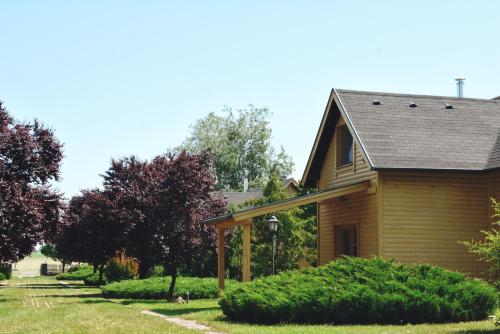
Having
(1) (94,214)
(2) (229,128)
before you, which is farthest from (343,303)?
(2) (229,128)

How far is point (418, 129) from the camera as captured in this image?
22531 mm

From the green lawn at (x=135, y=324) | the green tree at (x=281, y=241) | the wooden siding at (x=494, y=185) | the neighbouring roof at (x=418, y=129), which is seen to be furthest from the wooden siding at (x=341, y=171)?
the green tree at (x=281, y=241)

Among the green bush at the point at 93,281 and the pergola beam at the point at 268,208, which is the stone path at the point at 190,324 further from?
the green bush at the point at 93,281

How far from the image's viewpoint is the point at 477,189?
71.4 feet

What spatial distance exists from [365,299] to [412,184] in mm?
Answer: 6336

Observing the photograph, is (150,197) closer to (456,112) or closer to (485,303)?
(456,112)

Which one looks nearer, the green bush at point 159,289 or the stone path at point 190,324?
the stone path at point 190,324

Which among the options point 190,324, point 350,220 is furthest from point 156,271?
point 190,324

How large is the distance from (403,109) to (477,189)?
12.2 feet

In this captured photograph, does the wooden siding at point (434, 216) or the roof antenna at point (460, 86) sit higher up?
the roof antenna at point (460, 86)

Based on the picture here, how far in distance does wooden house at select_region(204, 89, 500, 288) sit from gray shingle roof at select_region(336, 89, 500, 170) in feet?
0.10

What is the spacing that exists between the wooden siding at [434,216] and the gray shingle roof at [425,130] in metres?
0.56

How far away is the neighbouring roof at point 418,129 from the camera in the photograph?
2100 centimetres

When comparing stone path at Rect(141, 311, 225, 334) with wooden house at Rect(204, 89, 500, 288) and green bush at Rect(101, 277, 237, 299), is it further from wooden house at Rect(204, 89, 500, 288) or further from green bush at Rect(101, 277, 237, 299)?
green bush at Rect(101, 277, 237, 299)
